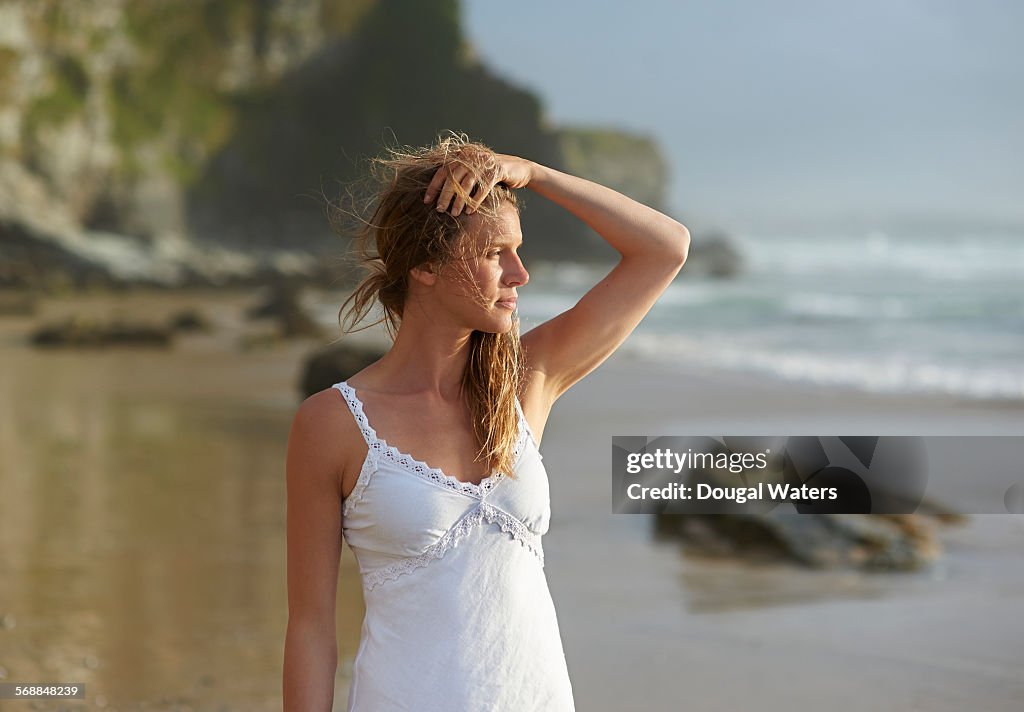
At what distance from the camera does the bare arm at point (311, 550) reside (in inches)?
53.1

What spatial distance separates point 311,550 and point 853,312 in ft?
48.0

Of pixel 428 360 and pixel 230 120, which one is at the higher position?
pixel 230 120

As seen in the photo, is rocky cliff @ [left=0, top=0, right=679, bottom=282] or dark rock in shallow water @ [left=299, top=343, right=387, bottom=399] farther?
rocky cliff @ [left=0, top=0, right=679, bottom=282]

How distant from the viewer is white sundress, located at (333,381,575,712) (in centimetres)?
133

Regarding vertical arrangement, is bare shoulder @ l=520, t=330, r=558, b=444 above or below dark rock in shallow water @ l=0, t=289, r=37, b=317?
below

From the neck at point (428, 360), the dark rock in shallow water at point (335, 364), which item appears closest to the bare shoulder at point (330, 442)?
the neck at point (428, 360)

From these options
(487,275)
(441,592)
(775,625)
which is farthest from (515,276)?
(775,625)

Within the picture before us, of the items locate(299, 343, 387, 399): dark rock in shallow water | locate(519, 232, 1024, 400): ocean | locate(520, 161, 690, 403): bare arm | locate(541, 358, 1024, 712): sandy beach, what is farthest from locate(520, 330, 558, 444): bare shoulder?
locate(519, 232, 1024, 400): ocean

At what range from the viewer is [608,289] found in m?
1.59

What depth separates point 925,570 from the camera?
4.89 meters

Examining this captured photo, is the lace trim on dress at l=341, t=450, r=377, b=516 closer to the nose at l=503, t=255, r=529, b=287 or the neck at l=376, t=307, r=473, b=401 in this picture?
the neck at l=376, t=307, r=473, b=401

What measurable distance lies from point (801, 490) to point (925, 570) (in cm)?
189

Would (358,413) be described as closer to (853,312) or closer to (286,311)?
(286,311)

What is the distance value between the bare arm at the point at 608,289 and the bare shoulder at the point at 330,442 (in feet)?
0.95
